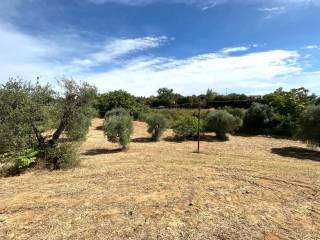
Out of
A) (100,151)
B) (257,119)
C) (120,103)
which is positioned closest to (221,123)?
(257,119)

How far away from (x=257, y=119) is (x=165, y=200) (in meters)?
18.7

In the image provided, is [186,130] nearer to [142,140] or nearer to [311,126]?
[142,140]

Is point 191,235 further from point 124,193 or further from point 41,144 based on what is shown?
point 41,144

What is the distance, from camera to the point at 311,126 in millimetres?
16297

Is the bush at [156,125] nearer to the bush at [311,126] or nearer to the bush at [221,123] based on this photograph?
the bush at [221,123]

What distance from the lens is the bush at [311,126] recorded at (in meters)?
16.1

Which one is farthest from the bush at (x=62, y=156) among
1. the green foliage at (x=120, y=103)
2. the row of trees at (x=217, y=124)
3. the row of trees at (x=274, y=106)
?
the green foliage at (x=120, y=103)

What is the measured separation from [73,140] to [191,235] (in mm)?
7080

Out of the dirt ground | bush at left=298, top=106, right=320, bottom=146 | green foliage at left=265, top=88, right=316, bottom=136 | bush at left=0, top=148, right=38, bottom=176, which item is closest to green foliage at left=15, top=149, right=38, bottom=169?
bush at left=0, top=148, right=38, bottom=176

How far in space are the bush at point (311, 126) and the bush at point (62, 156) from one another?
11188 millimetres

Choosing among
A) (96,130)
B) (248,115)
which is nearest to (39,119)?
(96,130)

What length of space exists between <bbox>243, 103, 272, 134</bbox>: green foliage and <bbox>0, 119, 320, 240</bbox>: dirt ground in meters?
12.4

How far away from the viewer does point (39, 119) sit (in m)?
11.0

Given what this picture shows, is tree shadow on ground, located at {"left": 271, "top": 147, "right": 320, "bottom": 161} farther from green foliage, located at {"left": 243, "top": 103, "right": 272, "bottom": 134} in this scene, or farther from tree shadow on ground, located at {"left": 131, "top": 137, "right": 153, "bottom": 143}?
green foliage, located at {"left": 243, "top": 103, "right": 272, "bottom": 134}
